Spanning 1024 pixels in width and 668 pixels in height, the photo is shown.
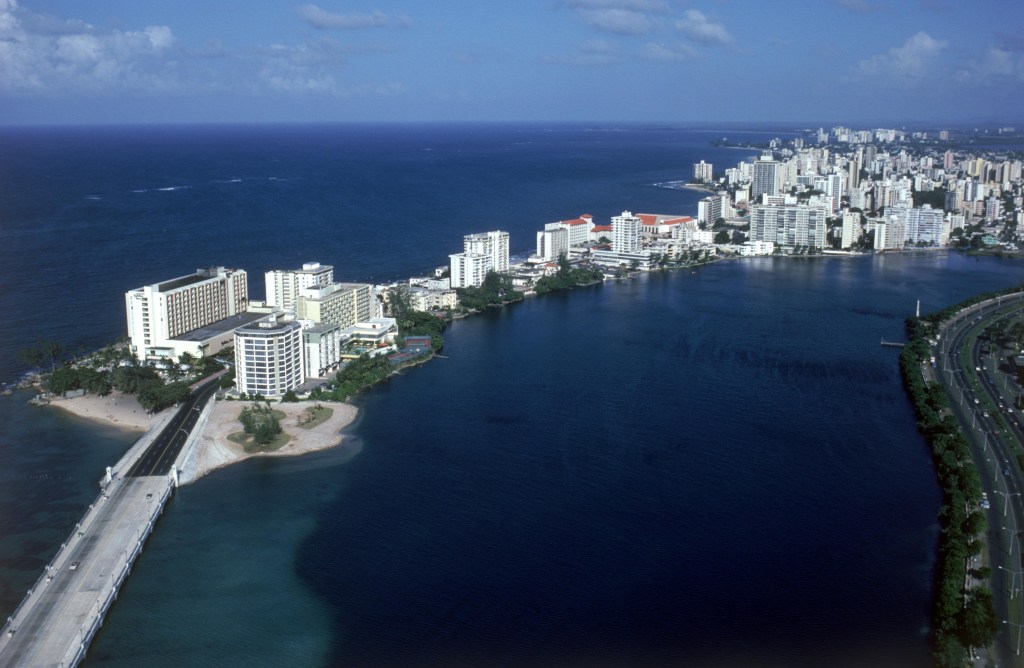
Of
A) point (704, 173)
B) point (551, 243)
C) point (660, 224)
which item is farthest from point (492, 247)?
point (704, 173)

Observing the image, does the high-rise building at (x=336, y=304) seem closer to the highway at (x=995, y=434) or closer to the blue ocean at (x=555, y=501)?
the blue ocean at (x=555, y=501)

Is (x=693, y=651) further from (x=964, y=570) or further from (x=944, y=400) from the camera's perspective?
(x=944, y=400)

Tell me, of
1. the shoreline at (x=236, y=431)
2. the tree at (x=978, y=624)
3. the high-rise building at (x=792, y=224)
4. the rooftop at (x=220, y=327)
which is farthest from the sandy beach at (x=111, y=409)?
the high-rise building at (x=792, y=224)

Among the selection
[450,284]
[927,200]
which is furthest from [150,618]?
[927,200]

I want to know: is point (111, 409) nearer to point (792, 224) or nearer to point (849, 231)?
point (792, 224)

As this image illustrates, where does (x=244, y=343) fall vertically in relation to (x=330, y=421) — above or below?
above

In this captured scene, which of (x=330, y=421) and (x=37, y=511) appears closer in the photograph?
(x=37, y=511)

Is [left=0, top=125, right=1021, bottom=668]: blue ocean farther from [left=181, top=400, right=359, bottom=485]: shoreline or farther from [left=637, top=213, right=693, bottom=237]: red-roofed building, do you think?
[left=637, top=213, right=693, bottom=237]: red-roofed building
